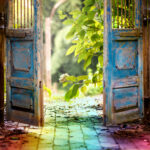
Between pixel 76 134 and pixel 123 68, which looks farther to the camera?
pixel 123 68

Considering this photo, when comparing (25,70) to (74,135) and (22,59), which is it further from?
(74,135)

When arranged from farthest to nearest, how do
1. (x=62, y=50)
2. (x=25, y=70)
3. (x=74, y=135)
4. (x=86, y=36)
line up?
(x=62, y=50)
(x=86, y=36)
(x=25, y=70)
(x=74, y=135)

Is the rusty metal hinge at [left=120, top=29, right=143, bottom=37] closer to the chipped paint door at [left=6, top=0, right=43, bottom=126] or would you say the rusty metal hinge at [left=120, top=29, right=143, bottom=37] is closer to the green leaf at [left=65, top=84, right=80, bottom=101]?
the chipped paint door at [left=6, top=0, right=43, bottom=126]

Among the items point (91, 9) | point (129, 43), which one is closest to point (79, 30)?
point (91, 9)

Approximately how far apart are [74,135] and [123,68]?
146 cm

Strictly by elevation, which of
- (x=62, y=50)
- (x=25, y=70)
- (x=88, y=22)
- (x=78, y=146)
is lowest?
(x=78, y=146)

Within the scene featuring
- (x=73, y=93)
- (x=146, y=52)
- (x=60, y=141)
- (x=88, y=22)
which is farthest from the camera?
(x=73, y=93)

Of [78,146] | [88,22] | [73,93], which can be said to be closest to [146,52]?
[88,22]

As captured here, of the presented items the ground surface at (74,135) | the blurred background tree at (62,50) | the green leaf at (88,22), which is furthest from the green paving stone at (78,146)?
the blurred background tree at (62,50)

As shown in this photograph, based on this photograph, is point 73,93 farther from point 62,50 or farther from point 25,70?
point 62,50

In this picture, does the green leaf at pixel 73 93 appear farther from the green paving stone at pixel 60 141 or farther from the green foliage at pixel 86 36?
the green paving stone at pixel 60 141

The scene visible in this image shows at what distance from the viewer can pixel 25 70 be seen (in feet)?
17.2

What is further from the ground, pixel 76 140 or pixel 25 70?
pixel 25 70

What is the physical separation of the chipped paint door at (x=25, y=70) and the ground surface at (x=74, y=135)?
8.9 inches
